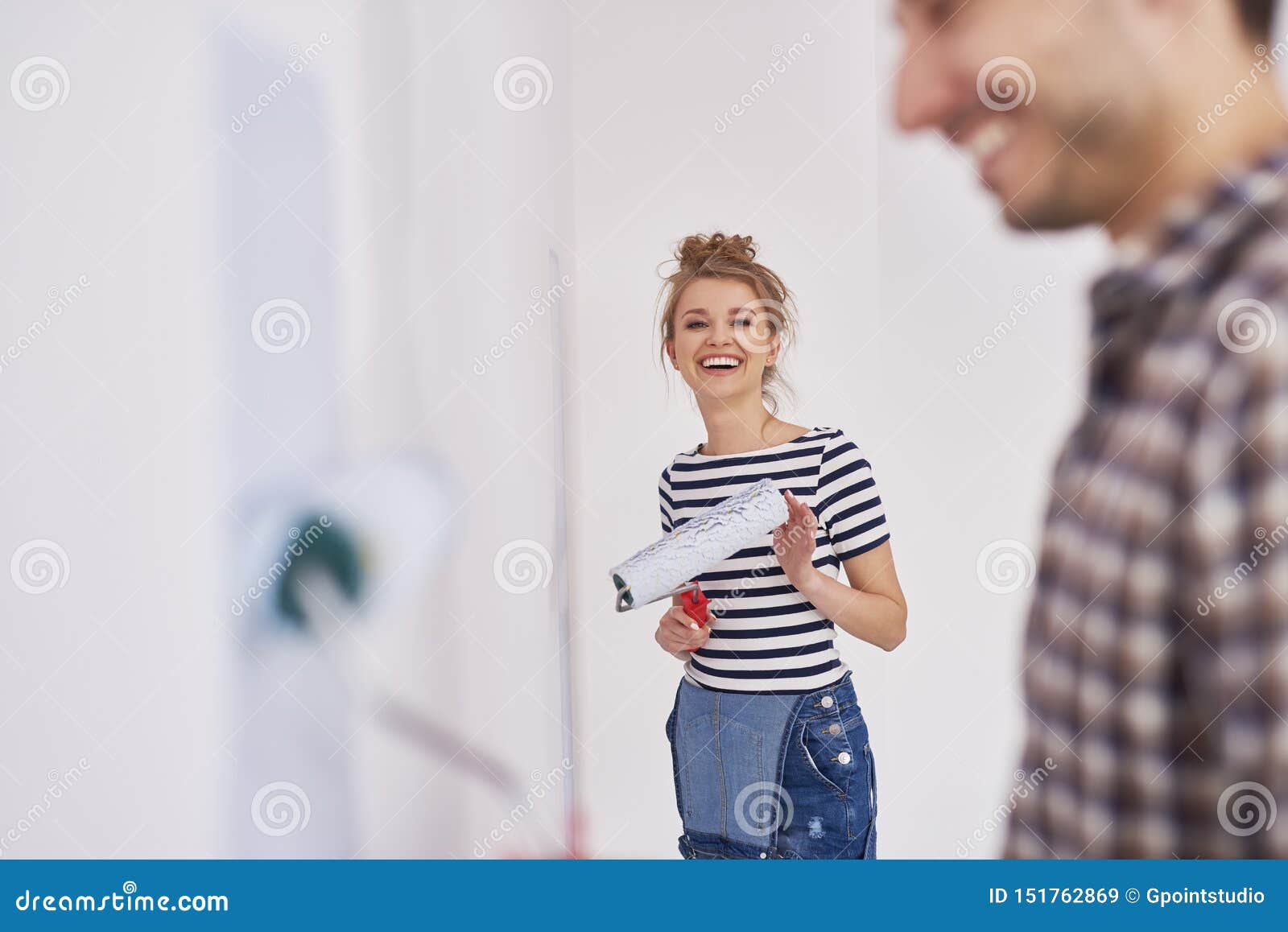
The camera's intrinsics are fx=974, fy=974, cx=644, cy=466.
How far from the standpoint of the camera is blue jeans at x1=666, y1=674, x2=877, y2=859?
1475 millimetres

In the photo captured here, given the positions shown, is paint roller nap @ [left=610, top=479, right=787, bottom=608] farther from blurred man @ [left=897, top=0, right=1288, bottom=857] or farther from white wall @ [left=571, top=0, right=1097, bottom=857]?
blurred man @ [left=897, top=0, right=1288, bottom=857]

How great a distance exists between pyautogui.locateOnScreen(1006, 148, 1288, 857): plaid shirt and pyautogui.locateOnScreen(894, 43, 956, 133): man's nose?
0.42 meters

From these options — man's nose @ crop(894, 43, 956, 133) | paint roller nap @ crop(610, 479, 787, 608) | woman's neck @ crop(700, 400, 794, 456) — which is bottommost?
paint roller nap @ crop(610, 479, 787, 608)

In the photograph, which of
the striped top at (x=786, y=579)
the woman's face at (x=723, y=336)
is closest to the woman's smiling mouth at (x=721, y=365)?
the woman's face at (x=723, y=336)

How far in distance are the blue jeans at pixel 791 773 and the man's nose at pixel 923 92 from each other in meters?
1.01

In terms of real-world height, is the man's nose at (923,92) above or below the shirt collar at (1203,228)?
above

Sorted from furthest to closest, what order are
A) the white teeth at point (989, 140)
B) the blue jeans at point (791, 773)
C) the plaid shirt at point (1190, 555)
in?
the white teeth at point (989, 140) < the plaid shirt at point (1190, 555) < the blue jeans at point (791, 773)

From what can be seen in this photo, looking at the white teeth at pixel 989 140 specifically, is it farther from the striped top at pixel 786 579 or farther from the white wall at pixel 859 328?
the striped top at pixel 786 579

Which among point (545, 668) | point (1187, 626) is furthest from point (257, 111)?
point (1187, 626)

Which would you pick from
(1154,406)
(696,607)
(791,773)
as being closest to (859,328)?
(1154,406)

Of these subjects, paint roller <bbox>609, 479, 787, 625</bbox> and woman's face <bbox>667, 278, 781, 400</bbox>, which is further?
woman's face <bbox>667, 278, 781, 400</bbox>

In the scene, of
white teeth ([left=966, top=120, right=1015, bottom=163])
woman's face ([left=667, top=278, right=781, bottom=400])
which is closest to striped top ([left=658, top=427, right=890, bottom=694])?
woman's face ([left=667, top=278, right=781, bottom=400])

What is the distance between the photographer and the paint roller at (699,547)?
1483 mm

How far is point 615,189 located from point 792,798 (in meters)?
1.10
